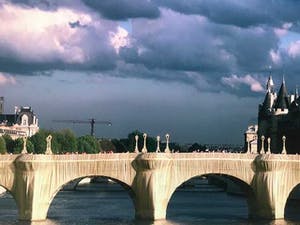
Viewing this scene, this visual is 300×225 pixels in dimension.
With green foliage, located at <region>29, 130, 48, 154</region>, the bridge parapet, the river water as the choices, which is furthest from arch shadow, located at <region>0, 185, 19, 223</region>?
the bridge parapet

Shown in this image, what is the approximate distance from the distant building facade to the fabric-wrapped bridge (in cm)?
5713

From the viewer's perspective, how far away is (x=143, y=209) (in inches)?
2923

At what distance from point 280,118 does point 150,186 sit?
7939cm

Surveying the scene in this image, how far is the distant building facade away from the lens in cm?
13938

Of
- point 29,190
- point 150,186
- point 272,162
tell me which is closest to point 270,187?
point 272,162

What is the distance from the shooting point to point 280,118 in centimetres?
14988

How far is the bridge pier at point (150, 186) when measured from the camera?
73875 millimetres

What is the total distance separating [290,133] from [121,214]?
62738 millimetres

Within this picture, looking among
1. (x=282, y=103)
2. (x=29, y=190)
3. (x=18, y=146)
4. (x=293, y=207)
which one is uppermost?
(x=282, y=103)

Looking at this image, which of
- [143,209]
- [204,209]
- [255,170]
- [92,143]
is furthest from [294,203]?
[92,143]

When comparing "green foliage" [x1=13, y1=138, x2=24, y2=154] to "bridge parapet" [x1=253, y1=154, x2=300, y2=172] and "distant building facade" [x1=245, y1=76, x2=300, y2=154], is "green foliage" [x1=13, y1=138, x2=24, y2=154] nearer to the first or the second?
"distant building facade" [x1=245, y1=76, x2=300, y2=154]

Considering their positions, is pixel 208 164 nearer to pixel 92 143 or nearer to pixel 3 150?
pixel 3 150

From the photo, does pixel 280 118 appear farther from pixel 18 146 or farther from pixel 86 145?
pixel 18 146

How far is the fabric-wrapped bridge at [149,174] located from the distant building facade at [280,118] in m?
57.1
